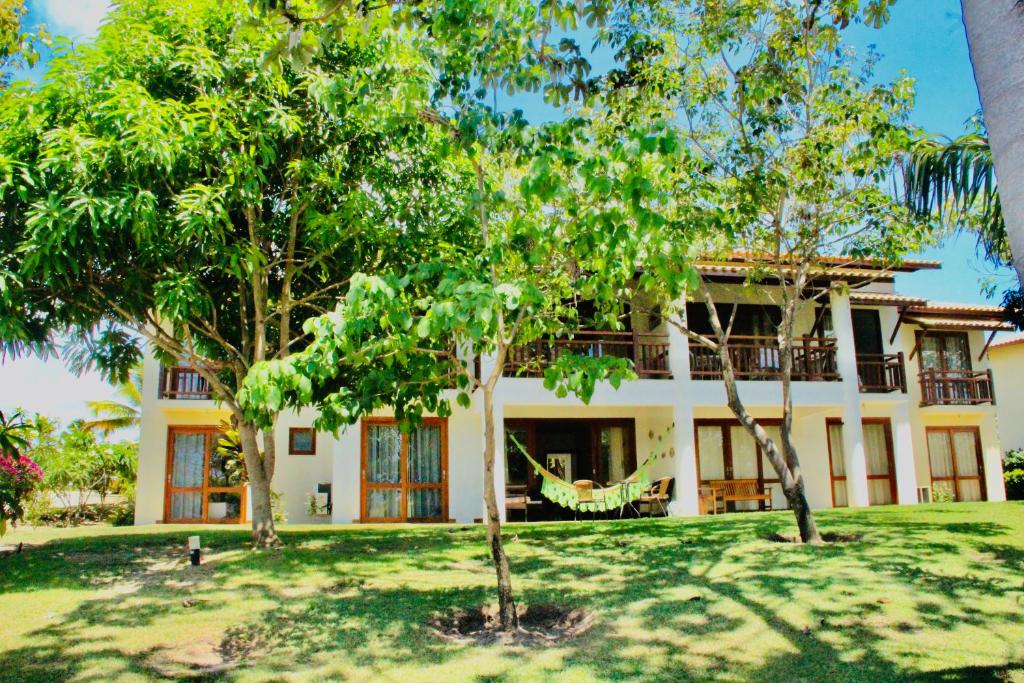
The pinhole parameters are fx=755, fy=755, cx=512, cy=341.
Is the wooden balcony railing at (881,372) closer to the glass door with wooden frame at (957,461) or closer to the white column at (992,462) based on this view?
the glass door with wooden frame at (957,461)

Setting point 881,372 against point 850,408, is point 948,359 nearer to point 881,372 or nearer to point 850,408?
point 881,372

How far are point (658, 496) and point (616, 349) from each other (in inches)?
142

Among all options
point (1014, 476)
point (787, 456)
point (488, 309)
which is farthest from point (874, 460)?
point (488, 309)

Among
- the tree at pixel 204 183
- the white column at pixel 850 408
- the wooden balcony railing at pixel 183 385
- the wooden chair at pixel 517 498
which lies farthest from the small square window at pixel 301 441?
the white column at pixel 850 408

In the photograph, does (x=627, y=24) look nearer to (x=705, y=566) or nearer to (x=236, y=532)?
(x=705, y=566)

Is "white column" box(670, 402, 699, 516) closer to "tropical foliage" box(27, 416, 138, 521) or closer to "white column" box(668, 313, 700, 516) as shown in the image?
"white column" box(668, 313, 700, 516)

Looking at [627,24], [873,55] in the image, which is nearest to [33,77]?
[627,24]

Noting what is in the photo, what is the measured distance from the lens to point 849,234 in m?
9.55

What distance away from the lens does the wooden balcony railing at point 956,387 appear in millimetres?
17938

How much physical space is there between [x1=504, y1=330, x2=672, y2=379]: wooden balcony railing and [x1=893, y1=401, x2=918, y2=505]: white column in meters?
5.24

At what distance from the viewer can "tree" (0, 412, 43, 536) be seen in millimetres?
5246

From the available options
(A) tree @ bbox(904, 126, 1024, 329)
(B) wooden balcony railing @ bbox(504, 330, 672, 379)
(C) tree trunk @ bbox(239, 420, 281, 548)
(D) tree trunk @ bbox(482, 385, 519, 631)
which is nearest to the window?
(B) wooden balcony railing @ bbox(504, 330, 672, 379)

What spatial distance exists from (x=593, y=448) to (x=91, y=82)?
471 inches

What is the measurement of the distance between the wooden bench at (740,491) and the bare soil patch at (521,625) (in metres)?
10.5
